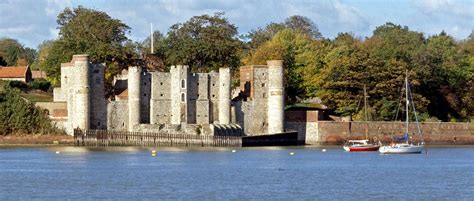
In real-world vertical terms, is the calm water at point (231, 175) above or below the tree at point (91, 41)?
below

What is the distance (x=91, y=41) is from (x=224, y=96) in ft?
64.2

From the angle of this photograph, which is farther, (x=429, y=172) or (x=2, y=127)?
(x=2, y=127)

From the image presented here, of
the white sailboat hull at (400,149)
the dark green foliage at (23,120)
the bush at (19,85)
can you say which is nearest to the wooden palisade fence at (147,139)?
the dark green foliage at (23,120)

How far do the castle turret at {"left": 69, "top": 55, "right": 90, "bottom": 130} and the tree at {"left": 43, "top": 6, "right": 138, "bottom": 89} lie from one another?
1021 centimetres

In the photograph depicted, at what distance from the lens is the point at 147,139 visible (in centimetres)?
9662

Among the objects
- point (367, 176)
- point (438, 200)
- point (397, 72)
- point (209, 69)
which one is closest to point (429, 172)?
point (367, 176)

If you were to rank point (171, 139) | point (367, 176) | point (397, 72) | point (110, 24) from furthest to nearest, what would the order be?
point (110, 24), point (397, 72), point (171, 139), point (367, 176)

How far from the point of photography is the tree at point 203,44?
11194cm

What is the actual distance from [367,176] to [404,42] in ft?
222

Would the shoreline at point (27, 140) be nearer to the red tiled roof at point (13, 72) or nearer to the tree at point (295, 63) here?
the red tiled roof at point (13, 72)

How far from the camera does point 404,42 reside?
12925 cm

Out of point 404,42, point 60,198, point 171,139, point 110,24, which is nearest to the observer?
point 60,198

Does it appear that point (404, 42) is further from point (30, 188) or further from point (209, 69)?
point (30, 188)

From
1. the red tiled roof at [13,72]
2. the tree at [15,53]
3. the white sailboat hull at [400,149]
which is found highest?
the tree at [15,53]
